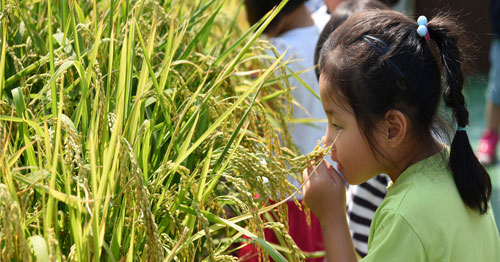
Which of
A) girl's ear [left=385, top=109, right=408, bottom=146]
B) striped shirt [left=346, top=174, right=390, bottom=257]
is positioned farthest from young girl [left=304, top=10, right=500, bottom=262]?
striped shirt [left=346, top=174, right=390, bottom=257]

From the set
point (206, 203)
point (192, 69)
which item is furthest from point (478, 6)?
point (206, 203)

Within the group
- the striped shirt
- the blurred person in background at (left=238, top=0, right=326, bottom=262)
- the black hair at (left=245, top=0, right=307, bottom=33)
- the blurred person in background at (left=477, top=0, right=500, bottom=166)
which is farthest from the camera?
the blurred person in background at (left=477, top=0, right=500, bottom=166)

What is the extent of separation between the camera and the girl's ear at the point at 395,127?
1340 mm

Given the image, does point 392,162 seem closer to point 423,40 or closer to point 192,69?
point 423,40

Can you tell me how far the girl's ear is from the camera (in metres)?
1.34

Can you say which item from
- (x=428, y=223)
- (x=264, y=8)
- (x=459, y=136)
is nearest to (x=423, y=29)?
(x=459, y=136)

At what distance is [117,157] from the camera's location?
111 centimetres

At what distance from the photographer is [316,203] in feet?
4.92

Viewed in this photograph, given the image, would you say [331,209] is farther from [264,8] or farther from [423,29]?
[264,8]

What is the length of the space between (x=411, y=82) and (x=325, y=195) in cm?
32

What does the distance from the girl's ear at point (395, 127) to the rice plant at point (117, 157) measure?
17 centimetres

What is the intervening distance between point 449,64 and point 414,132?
16cm

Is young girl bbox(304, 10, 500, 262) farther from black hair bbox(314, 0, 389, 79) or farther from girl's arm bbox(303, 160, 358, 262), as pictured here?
black hair bbox(314, 0, 389, 79)

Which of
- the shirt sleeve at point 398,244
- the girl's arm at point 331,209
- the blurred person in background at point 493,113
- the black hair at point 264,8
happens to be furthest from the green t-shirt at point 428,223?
the blurred person in background at point 493,113
